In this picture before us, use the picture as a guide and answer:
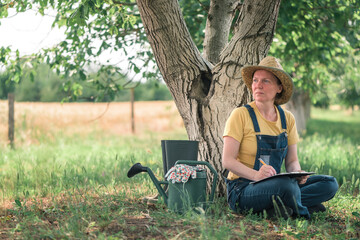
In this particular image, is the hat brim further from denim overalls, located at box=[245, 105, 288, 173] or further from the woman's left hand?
the woman's left hand

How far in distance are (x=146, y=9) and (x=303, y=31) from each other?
381 centimetres

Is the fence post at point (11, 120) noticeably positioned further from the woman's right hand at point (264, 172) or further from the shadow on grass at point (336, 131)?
the shadow on grass at point (336, 131)

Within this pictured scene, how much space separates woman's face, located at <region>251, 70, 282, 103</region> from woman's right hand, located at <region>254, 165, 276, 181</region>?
0.58m

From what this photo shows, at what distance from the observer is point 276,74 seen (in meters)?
3.50

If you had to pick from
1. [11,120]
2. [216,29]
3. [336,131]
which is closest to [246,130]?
[216,29]

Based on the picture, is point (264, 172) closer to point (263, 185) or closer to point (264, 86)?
point (263, 185)

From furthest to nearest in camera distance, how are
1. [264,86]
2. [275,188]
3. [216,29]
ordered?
[216,29]
[264,86]
[275,188]

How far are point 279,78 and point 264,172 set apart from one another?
82cm

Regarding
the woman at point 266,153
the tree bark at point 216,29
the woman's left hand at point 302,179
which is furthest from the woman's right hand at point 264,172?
the tree bark at point 216,29

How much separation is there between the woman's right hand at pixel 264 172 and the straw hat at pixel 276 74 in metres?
0.69

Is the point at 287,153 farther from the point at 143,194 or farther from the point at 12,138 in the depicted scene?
the point at 12,138

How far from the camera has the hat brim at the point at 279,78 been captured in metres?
3.49

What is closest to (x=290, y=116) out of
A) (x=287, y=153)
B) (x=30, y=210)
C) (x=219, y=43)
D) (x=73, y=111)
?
(x=287, y=153)

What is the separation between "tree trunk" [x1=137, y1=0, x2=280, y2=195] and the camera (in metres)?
4.09
